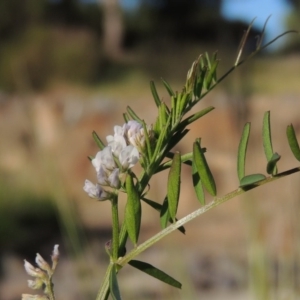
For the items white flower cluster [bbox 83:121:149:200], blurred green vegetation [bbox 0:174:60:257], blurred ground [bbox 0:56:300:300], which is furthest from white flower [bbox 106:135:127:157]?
blurred green vegetation [bbox 0:174:60:257]

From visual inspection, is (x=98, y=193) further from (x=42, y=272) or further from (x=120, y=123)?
(x=120, y=123)

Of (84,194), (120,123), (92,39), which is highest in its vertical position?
(92,39)

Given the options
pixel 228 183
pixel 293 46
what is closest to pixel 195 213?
pixel 228 183

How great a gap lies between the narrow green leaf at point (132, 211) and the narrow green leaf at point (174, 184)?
1 centimetres

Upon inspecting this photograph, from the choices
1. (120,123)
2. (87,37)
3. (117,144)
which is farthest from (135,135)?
(87,37)

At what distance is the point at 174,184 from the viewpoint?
0.17m

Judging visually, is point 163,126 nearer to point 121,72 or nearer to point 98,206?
point 98,206

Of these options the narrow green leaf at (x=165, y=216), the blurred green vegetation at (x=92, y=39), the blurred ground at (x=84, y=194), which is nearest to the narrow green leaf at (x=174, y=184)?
the narrow green leaf at (x=165, y=216)

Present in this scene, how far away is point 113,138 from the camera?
0.57 feet

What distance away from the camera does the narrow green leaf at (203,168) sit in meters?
0.17

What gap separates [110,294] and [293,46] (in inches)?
201

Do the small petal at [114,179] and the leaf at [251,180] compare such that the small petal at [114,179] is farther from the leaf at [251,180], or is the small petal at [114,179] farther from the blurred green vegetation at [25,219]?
the blurred green vegetation at [25,219]

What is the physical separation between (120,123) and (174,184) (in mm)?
2819

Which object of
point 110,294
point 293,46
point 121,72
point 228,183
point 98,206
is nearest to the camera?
point 110,294
